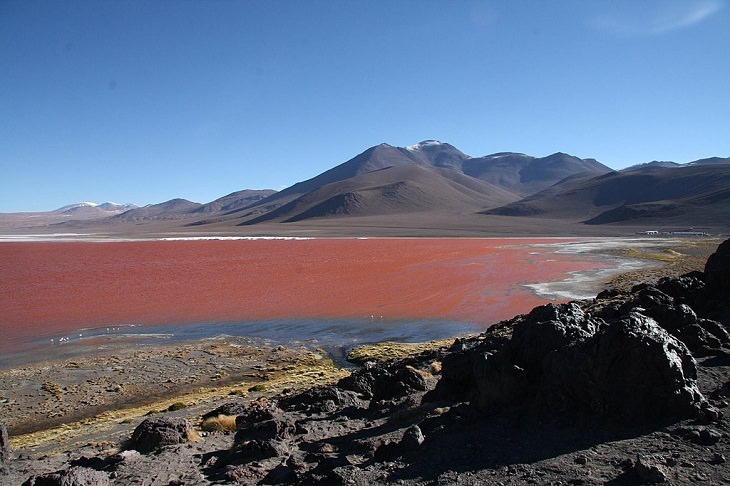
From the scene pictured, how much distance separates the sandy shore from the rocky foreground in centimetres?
208

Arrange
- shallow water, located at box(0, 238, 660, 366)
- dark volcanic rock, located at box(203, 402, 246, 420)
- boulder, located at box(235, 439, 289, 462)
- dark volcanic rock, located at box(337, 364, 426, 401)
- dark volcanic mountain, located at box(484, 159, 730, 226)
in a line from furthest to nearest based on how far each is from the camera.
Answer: dark volcanic mountain, located at box(484, 159, 730, 226)
shallow water, located at box(0, 238, 660, 366)
dark volcanic rock, located at box(203, 402, 246, 420)
dark volcanic rock, located at box(337, 364, 426, 401)
boulder, located at box(235, 439, 289, 462)

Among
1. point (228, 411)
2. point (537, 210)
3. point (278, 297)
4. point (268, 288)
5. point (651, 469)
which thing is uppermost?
point (537, 210)

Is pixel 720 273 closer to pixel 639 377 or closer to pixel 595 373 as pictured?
pixel 639 377

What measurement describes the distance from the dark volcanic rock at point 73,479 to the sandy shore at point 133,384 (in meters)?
2.57

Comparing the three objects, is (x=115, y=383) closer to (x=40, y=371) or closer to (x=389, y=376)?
(x=40, y=371)

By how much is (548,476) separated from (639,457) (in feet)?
3.13

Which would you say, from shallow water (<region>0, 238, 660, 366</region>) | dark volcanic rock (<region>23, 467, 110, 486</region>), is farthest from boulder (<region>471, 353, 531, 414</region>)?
shallow water (<region>0, 238, 660, 366</region>)

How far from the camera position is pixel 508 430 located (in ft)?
22.6

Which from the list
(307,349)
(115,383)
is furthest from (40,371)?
(307,349)

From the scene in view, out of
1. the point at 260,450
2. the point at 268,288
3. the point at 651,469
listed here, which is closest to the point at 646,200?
the point at 268,288

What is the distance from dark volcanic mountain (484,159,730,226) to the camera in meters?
113

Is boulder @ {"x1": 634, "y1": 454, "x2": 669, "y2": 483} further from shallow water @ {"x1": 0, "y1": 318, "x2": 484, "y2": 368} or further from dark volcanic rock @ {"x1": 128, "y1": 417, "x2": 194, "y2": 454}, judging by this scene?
shallow water @ {"x1": 0, "y1": 318, "x2": 484, "y2": 368}

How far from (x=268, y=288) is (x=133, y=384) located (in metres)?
18.3

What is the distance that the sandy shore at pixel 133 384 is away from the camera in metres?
10.9
